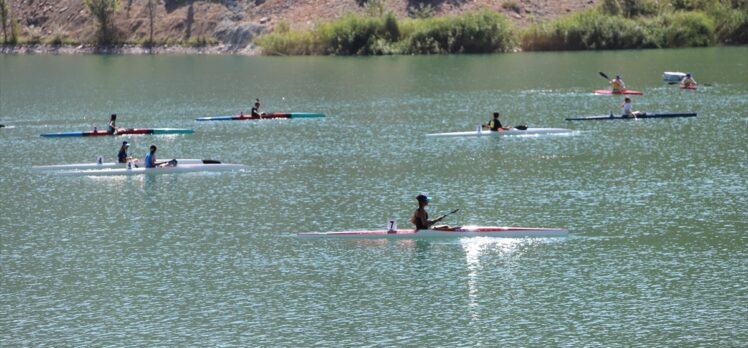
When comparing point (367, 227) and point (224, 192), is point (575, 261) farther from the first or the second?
point (224, 192)

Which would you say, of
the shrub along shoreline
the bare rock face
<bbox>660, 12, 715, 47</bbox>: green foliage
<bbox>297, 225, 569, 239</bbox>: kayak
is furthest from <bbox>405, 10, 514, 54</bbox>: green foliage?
<bbox>297, 225, 569, 239</bbox>: kayak

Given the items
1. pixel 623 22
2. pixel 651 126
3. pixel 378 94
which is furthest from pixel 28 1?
pixel 651 126

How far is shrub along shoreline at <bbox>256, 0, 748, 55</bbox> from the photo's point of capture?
112 m

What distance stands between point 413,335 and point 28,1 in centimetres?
12734

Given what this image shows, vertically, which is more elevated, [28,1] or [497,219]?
[28,1]

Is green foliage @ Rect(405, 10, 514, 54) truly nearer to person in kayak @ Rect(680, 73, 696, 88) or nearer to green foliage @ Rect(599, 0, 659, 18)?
green foliage @ Rect(599, 0, 659, 18)

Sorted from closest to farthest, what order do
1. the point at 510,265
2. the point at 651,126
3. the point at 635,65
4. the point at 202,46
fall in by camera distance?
the point at 510,265
the point at 651,126
the point at 635,65
the point at 202,46

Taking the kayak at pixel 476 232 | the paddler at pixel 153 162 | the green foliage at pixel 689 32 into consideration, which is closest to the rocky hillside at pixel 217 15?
the green foliage at pixel 689 32

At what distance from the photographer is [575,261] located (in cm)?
3288

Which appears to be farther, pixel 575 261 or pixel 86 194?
pixel 86 194

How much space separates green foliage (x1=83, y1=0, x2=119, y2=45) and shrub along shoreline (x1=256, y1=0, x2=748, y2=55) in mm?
24131

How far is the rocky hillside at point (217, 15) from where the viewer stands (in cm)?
12206

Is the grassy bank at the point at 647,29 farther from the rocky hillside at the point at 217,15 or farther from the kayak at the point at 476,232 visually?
the kayak at the point at 476,232

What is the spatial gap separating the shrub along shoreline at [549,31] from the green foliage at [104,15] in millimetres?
24131
